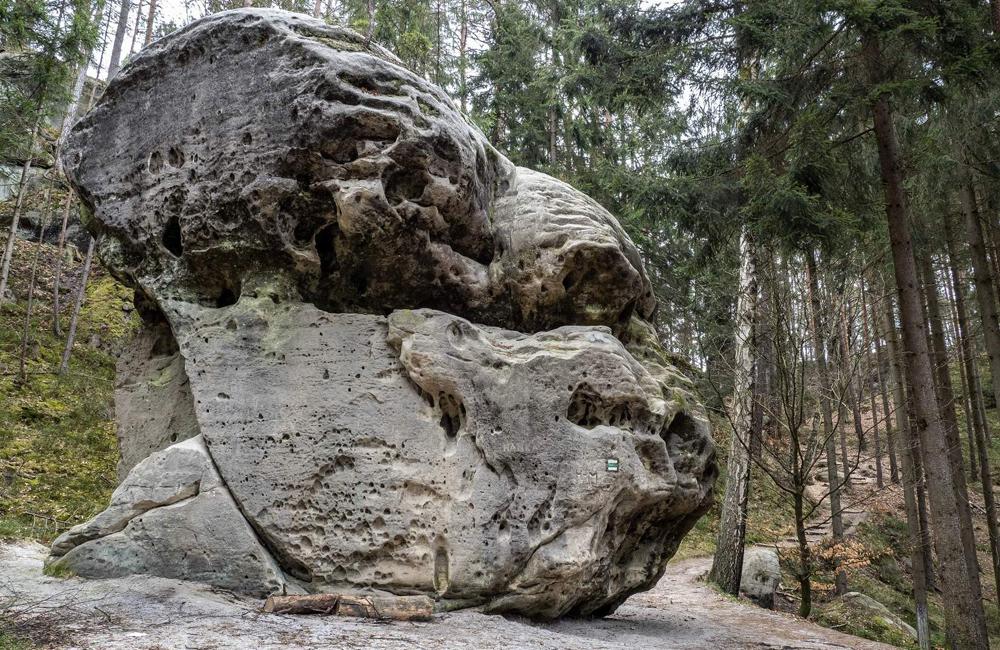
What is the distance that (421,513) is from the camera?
656cm

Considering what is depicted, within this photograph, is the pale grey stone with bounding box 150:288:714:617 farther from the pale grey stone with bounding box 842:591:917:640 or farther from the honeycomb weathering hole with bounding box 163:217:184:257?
the pale grey stone with bounding box 842:591:917:640

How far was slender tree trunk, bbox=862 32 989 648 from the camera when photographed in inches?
309

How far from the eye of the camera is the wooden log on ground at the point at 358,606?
5477 millimetres

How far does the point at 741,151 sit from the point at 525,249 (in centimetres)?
527

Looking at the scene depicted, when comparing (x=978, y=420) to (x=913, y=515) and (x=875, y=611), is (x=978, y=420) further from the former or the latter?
(x=875, y=611)

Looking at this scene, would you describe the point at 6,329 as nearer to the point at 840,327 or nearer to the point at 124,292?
the point at 124,292

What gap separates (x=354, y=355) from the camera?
23.0ft

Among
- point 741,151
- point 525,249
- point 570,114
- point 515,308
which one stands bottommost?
point 515,308

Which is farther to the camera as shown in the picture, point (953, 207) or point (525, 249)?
point (953, 207)

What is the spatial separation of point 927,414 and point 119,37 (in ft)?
72.8

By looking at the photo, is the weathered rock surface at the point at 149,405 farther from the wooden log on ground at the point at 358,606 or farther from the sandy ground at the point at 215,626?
the wooden log on ground at the point at 358,606

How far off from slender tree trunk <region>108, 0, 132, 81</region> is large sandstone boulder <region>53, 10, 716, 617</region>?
1346 centimetres

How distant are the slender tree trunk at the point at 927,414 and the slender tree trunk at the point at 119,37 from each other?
62.3 feet

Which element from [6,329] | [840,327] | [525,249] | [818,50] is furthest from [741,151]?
[6,329]
